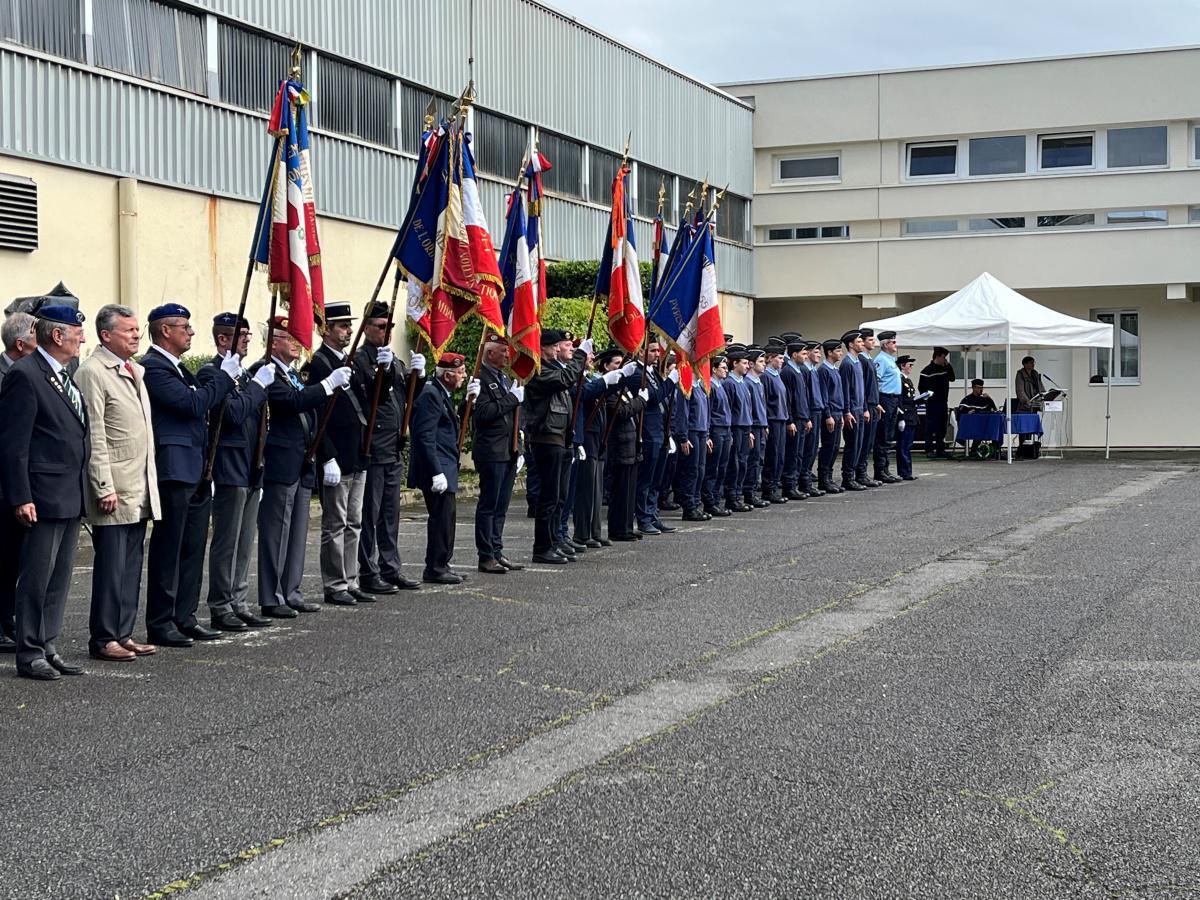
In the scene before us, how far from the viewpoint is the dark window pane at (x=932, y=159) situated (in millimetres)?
34156

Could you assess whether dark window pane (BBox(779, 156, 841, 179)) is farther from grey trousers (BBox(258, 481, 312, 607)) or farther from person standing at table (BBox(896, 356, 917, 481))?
grey trousers (BBox(258, 481, 312, 607))

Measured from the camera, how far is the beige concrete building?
106ft

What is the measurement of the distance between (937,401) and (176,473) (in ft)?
66.8

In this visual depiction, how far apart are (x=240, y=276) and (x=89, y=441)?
11.5m

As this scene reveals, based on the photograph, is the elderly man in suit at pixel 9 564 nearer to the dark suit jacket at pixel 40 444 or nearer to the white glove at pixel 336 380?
the dark suit jacket at pixel 40 444

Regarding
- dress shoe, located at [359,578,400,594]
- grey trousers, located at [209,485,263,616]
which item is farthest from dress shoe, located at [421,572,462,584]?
grey trousers, located at [209,485,263,616]

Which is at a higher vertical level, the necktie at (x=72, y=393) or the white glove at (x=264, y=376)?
the white glove at (x=264, y=376)

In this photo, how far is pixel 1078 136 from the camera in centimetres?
3322

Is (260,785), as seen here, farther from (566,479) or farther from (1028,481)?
(1028,481)

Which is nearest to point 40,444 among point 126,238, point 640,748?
point 640,748

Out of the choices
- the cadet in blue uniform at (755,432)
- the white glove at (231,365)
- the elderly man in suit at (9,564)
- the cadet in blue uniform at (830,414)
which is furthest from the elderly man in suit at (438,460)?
the cadet in blue uniform at (830,414)

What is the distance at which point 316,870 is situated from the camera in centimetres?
464

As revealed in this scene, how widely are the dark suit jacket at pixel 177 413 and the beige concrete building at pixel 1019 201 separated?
88.0 feet

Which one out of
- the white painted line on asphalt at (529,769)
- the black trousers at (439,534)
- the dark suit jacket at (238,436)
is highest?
the dark suit jacket at (238,436)
